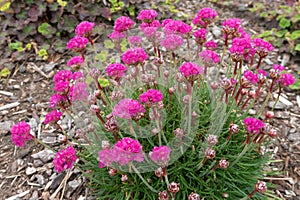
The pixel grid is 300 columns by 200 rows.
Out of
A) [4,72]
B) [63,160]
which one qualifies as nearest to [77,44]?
[63,160]

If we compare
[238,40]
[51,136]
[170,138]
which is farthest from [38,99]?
[238,40]

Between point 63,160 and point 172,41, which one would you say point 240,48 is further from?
point 63,160

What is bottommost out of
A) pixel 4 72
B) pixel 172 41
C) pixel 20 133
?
pixel 4 72

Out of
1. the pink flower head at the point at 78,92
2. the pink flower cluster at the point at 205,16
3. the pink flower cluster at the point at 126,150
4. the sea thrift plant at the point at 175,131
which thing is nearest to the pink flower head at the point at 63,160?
the sea thrift plant at the point at 175,131

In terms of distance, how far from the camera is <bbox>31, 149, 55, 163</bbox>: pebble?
9.02 feet

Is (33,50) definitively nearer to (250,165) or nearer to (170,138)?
(170,138)

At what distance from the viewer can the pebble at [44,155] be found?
2750mm

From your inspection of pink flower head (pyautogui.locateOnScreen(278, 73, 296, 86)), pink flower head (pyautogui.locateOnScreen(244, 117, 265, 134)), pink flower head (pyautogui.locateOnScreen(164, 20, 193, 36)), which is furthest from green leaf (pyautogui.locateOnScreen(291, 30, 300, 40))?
pink flower head (pyautogui.locateOnScreen(244, 117, 265, 134))

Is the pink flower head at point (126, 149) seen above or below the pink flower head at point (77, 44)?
below

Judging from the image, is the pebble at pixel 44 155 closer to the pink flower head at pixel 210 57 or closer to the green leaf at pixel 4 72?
the green leaf at pixel 4 72

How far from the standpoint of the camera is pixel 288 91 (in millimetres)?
3434

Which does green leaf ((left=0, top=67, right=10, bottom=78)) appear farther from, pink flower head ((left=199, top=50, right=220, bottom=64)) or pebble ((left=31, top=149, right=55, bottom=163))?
pink flower head ((left=199, top=50, right=220, bottom=64))

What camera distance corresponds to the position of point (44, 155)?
278 cm

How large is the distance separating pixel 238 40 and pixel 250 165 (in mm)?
806
